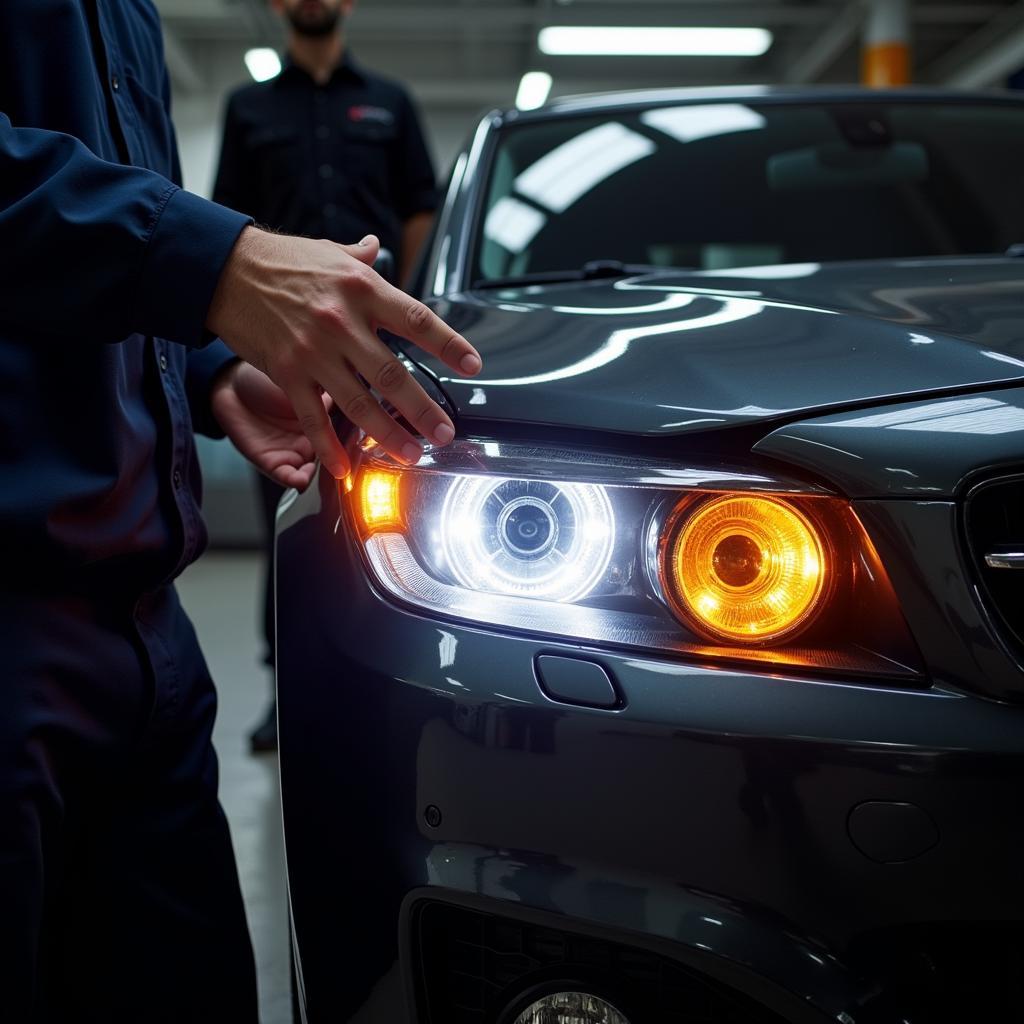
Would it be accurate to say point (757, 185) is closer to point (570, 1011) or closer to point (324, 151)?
point (570, 1011)

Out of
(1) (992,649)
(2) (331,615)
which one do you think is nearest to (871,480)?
(1) (992,649)

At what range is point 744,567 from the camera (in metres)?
0.90

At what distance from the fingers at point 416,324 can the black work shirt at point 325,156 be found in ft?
7.92

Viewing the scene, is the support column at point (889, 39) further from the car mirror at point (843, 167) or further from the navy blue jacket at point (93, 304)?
the navy blue jacket at point (93, 304)

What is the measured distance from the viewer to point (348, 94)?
133 inches

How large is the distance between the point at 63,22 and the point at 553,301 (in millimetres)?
563

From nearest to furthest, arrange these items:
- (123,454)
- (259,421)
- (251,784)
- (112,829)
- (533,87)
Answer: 1. (123,454)
2. (112,829)
3. (259,421)
4. (251,784)
5. (533,87)

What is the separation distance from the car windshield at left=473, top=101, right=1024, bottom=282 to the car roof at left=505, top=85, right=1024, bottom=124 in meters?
0.02

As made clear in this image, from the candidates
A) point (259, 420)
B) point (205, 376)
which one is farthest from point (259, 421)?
point (205, 376)

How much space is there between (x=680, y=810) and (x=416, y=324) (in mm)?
399

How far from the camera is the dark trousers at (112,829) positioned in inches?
37.9

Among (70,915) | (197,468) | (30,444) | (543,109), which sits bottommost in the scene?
(70,915)

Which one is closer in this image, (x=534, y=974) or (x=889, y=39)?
(x=534, y=974)

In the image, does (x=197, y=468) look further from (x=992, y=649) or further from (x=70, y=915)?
(x=992, y=649)
